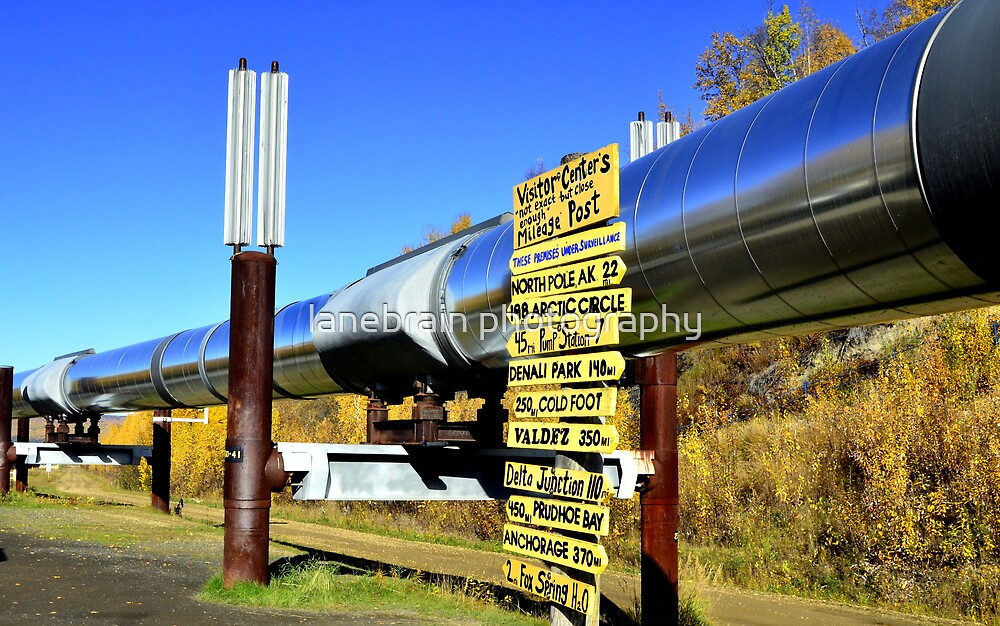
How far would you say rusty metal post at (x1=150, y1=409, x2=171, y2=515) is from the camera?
22.2 metres

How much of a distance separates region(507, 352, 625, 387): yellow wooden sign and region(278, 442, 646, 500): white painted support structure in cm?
236

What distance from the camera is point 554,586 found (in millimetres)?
5715

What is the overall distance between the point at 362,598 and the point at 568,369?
433 centimetres

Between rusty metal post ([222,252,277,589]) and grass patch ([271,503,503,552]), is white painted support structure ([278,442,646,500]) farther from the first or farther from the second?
grass patch ([271,503,503,552])

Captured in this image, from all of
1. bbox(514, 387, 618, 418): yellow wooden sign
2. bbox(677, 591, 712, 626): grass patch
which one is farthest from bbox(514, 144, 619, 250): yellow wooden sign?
bbox(677, 591, 712, 626): grass patch

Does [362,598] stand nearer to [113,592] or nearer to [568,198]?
[113,592]

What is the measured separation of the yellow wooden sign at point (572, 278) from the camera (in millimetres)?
5340

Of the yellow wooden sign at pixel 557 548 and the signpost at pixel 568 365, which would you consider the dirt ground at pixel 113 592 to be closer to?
the yellow wooden sign at pixel 557 548

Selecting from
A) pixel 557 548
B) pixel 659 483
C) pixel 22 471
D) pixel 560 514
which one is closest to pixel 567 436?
pixel 560 514

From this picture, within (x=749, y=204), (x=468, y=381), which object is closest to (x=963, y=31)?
(x=749, y=204)

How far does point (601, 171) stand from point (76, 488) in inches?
1653

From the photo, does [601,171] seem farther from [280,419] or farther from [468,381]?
[280,419]

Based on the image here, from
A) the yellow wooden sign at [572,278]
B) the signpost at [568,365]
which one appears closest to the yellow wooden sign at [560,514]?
the signpost at [568,365]

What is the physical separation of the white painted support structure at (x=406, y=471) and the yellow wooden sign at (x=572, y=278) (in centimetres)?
250
